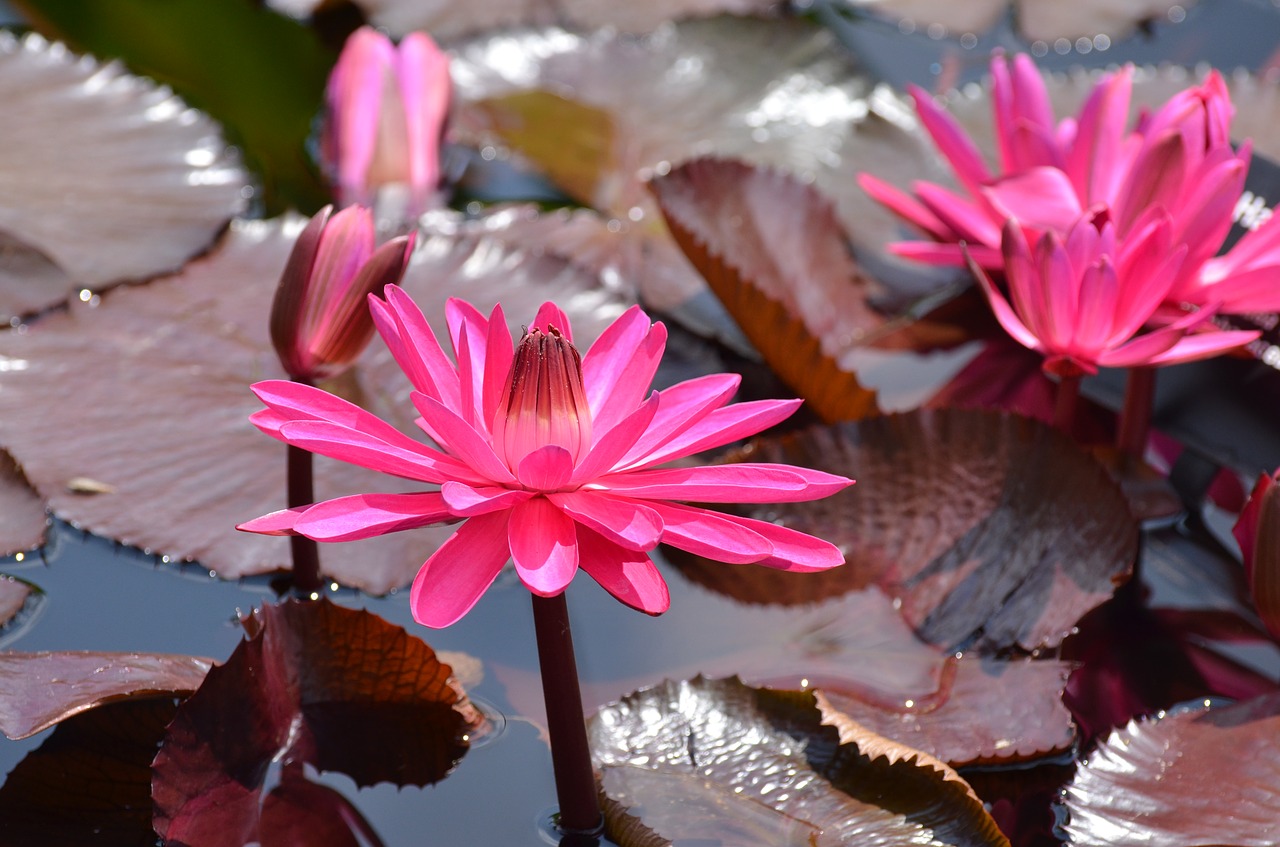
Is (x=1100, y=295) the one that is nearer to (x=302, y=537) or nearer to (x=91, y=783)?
(x=302, y=537)

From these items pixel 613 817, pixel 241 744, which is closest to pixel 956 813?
pixel 613 817

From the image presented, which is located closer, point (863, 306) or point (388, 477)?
point (388, 477)

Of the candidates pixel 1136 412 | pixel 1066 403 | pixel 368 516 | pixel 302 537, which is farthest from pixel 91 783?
pixel 1136 412

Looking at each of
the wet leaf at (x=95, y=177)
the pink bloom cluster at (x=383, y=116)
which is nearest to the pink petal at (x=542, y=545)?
the wet leaf at (x=95, y=177)

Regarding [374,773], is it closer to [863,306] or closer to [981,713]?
[981,713]

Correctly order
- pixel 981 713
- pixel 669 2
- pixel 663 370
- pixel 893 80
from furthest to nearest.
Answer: pixel 669 2
pixel 893 80
pixel 663 370
pixel 981 713

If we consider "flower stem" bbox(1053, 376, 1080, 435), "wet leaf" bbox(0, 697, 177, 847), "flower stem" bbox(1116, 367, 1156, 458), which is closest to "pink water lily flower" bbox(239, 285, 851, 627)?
"wet leaf" bbox(0, 697, 177, 847)

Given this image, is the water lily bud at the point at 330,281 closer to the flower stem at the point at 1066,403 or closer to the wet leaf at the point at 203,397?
the wet leaf at the point at 203,397
